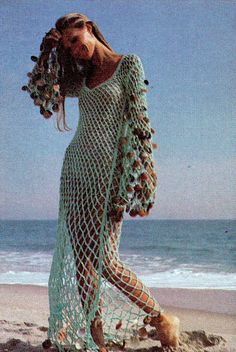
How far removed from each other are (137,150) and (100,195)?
0.84 ft

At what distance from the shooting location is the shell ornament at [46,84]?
7.08 feet

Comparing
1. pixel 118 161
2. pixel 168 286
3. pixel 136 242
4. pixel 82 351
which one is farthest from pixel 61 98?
pixel 136 242

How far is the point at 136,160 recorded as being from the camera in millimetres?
A: 1928

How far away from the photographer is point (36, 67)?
2.19m

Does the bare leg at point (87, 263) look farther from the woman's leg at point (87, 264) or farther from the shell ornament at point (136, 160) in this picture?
the shell ornament at point (136, 160)

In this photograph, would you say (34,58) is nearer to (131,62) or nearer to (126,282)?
(131,62)

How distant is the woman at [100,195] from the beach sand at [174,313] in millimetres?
252

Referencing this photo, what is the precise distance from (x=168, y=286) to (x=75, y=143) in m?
3.35

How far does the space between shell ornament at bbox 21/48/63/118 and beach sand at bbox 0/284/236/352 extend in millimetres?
1182

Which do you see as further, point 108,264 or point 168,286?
point 168,286

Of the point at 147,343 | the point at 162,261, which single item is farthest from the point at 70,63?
the point at 162,261

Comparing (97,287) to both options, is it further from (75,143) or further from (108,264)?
(75,143)

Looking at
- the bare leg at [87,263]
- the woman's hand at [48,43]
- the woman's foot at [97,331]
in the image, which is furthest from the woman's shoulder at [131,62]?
the woman's foot at [97,331]

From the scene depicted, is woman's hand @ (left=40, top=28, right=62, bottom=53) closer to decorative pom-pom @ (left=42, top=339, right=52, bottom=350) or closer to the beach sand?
decorative pom-pom @ (left=42, top=339, right=52, bottom=350)
